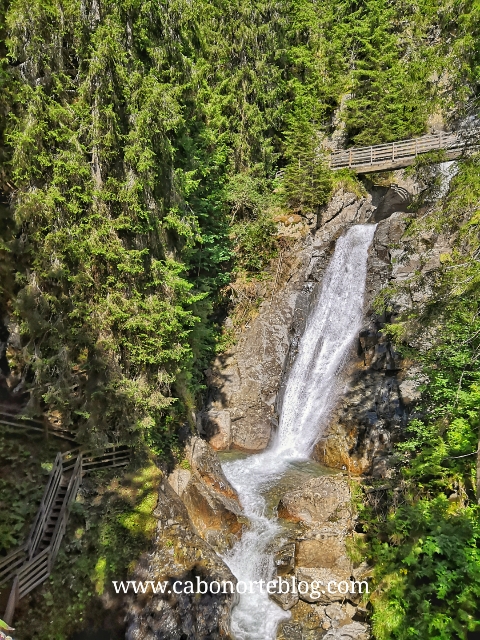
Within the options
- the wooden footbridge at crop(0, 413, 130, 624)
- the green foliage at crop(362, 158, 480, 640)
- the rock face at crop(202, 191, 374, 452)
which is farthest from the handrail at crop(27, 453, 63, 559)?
the green foliage at crop(362, 158, 480, 640)

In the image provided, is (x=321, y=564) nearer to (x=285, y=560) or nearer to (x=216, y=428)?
(x=285, y=560)

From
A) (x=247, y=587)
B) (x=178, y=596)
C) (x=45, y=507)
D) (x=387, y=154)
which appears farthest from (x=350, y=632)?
(x=387, y=154)

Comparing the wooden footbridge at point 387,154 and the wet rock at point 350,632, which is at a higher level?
the wooden footbridge at point 387,154

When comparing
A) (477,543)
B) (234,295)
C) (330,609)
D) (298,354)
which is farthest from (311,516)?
(234,295)

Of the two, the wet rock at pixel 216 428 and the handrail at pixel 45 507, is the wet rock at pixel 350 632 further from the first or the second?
the wet rock at pixel 216 428

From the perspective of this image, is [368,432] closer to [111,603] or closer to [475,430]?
[475,430]

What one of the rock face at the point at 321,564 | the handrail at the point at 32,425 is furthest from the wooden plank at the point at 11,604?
the rock face at the point at 321,564
